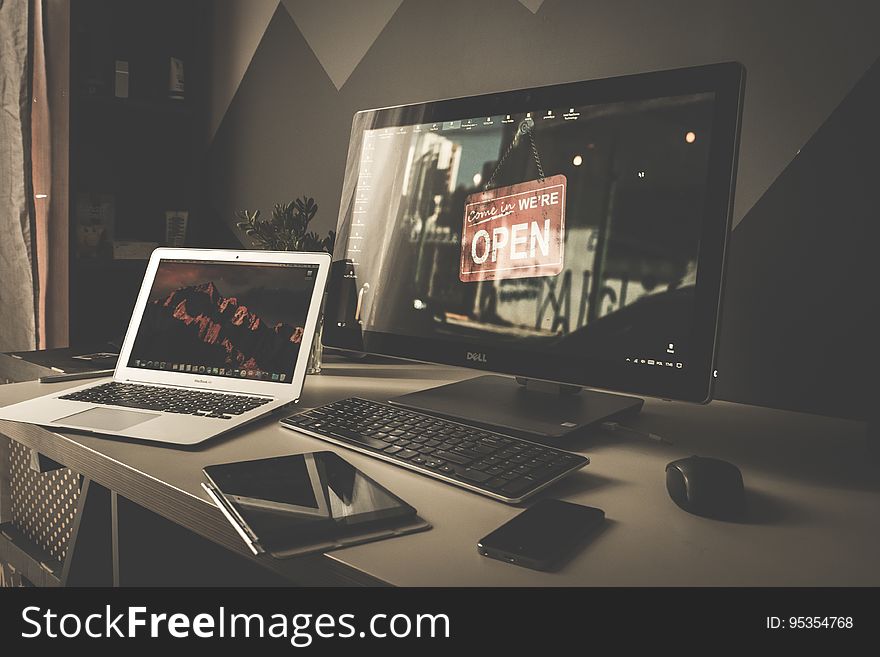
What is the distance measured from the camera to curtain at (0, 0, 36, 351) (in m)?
1.85

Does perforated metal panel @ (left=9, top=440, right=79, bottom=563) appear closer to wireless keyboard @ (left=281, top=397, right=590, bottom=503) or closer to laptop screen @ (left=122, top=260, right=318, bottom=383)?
laptop screen @ (left=122, top=260, right=318, bottom=383)

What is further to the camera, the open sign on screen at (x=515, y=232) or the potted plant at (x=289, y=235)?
the potted plant at (x=289, y=235)

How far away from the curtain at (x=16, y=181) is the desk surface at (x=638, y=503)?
0.98m

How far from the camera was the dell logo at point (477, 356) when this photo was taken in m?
1.03

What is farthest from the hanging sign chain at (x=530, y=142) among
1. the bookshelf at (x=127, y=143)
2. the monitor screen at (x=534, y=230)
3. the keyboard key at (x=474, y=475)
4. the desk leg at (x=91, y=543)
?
the bookshelf at (x=127, y=143)

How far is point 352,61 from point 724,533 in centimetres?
150

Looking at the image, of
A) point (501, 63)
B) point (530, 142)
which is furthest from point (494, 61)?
point (530, 142)

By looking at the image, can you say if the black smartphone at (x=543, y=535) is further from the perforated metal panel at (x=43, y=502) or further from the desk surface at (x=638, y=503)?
the perforated metal panel at (x=43, y=502)

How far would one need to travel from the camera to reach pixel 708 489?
655 mm

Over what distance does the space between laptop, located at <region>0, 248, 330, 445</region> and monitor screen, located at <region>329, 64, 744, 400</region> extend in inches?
4.6

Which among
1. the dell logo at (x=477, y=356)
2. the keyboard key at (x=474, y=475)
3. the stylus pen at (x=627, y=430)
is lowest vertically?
the keyboard key at (x=474, y=475)

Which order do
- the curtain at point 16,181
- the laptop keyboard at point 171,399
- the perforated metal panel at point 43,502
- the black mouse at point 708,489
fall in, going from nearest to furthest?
the black mouse at point 708,489
the laptop keyboard at point 171,399
the perforated metal panel at point 43,502
the curtain at point 16,181

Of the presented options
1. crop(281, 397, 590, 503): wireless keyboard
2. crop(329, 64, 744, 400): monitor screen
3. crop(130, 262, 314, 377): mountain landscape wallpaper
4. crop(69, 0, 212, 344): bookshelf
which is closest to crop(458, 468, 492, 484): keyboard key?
crop(281, 397, 590, 503): wireless keyboard

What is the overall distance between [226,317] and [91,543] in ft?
1.25
